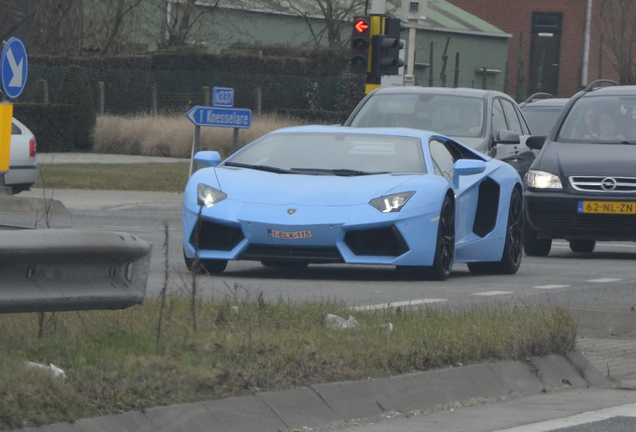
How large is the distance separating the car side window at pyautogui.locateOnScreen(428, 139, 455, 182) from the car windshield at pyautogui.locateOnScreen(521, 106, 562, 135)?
9.40 meters

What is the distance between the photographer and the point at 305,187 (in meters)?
10.1

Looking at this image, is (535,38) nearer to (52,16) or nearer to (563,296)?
(52,16)

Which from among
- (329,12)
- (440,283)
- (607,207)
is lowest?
(440,283)

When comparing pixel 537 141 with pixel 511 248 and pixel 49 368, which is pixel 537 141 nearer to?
pixel 511 248

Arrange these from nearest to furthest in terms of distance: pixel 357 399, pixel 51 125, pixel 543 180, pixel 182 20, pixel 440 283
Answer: pixel 357 399, pixel 440 283, pixel 543 180, pixel 51 125, pixel 182 20

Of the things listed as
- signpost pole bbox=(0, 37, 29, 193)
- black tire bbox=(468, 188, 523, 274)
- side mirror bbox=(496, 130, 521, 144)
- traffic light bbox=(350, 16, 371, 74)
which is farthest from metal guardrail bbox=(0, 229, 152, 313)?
traffic light bbox=(350, 16, 371, 74)

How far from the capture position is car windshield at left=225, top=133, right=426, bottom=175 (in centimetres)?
1062

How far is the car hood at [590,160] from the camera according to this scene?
13211 millimetres

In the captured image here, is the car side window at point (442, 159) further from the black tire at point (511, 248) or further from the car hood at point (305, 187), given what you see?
the black tire at point (511, 248)

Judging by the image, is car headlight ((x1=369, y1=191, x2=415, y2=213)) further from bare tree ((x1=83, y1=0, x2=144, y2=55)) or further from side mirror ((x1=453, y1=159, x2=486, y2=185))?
bare tree ((x1=83, y1=0, x2=144, y2=55))

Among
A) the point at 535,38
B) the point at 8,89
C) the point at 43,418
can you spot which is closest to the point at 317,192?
the point at 43,418

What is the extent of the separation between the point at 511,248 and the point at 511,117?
4950mm

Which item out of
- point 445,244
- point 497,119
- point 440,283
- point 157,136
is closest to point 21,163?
point 497,119

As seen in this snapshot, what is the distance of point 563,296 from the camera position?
980 centimetres
